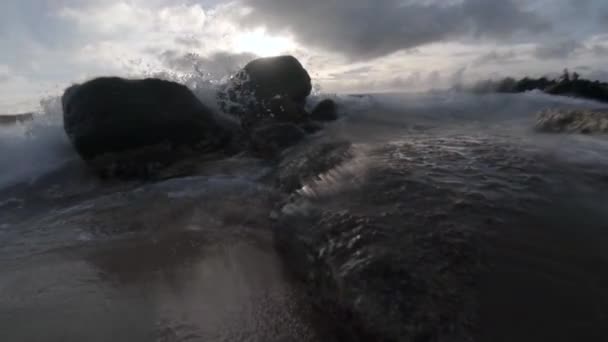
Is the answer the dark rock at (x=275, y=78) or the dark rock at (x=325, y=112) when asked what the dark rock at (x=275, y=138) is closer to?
the dark rock at (x=325, y=112)

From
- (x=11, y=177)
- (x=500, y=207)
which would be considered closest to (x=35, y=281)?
(x=500, y=207)

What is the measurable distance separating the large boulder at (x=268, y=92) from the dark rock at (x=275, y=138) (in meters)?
1.30

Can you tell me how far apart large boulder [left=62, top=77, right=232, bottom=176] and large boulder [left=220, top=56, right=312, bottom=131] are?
4.81 feet

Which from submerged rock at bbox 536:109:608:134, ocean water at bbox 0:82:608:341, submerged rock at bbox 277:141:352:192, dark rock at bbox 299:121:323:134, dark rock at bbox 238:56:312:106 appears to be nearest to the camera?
ocean water at bbox 0:82:608:341

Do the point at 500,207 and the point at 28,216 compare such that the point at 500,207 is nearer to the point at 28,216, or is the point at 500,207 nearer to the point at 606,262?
the point at 606,262

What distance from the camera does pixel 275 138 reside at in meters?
6.48

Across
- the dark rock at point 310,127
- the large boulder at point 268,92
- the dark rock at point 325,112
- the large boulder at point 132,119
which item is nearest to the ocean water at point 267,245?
the large boulder at point 132,119

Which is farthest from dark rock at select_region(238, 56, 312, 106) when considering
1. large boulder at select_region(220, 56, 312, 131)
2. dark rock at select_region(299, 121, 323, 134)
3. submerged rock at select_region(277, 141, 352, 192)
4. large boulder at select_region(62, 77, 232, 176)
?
submerged rock at select_region(277, 141, 352, 192)

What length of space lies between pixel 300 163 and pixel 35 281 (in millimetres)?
2644

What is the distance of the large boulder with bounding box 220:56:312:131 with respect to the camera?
27.8ft

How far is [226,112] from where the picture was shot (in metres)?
8.96

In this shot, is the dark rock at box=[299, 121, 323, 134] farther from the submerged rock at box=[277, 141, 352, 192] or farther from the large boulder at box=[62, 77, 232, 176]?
the submerged rock at box=[277, 141, 352, 192]

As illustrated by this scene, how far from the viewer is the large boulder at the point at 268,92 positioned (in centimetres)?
846

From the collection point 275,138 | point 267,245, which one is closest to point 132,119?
point 275,138
